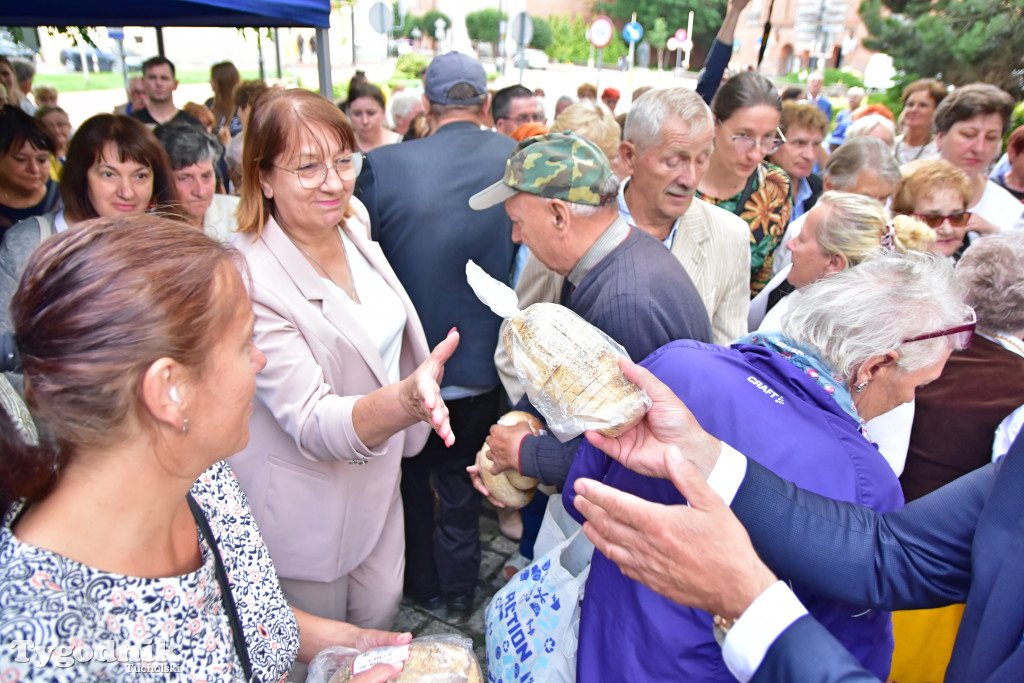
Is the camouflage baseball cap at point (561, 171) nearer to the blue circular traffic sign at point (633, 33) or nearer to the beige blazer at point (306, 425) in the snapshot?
the beige blazer at point (306, 425)

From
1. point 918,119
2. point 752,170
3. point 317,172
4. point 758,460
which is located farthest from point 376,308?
point 918,119

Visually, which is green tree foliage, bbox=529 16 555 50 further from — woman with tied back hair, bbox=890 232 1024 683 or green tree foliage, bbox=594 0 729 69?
woman with tied back hair, bbox=890 232 1024 683

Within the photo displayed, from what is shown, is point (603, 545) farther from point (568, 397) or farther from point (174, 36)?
point (174, 36)

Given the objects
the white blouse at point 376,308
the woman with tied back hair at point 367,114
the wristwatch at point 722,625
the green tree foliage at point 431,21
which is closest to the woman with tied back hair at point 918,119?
the woman with tied back hair at point 367,114

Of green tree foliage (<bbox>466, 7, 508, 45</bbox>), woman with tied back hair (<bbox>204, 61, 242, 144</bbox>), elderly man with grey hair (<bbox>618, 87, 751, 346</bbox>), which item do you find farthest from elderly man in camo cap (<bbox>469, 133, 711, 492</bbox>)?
green tree foliage (<bbox>466, 7, 508, 45</bbox>)

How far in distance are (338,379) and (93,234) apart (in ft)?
3.56

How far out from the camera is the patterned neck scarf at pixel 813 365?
68.4 inches

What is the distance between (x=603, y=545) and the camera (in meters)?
1.43

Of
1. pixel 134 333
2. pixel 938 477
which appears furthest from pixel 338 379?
pixel 938 477

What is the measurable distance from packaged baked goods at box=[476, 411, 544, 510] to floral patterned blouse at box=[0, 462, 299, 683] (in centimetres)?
91

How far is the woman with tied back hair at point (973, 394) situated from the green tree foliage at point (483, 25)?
65025mm

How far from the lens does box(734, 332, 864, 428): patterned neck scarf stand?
5.70 ft

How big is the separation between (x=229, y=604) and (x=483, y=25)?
6802 centimetres

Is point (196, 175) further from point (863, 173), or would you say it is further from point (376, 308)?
point (863, 173)
